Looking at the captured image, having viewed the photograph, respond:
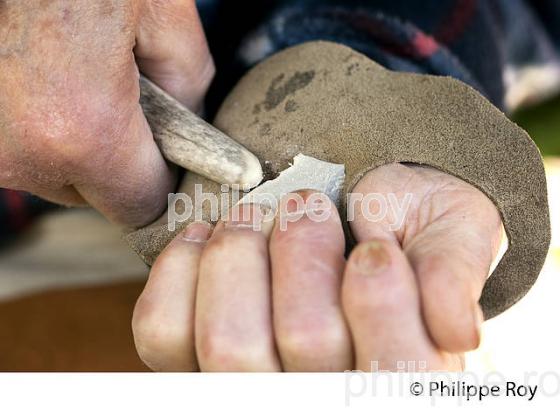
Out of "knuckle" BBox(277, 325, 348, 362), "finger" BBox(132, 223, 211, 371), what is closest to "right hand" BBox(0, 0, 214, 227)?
"finger" BBox(132, 223, 211, 371)

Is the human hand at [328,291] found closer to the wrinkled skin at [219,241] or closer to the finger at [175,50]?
the wrinkled skin at [219,241]

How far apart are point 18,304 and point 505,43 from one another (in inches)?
30.8

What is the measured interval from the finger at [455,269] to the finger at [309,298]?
0.06m

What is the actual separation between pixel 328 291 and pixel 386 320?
0.05 meters

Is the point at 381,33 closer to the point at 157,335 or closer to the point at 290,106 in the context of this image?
the point at 290,106

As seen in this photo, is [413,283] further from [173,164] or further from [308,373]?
[173,164]

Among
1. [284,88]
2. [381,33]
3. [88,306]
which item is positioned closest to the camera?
[284,88]

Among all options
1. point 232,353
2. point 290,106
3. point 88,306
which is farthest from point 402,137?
point 88,306

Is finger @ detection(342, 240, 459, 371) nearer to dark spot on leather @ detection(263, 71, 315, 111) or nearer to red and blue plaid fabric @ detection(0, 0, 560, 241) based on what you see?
dark spot on leather @ detection(263, 71, 315, 111)

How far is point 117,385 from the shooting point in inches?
19.0

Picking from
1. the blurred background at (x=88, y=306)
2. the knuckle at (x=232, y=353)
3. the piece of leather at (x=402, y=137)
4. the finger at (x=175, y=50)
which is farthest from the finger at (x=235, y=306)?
the blurred background at (x=88, y=306)

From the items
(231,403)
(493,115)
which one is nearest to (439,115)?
(493,115)

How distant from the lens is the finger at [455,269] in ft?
1.55

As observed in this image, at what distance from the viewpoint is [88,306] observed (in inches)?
39.9
